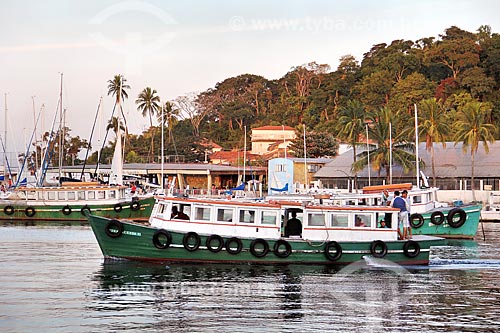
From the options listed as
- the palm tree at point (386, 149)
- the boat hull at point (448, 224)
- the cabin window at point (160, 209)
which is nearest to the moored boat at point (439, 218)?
the boat hull at point (448, 224)

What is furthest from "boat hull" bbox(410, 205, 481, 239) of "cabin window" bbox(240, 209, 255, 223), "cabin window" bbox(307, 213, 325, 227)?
"cabin window" bbox(240, 209, 255, 223)

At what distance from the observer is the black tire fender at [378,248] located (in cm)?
3316

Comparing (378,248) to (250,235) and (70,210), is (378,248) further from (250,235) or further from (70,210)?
(70,210)

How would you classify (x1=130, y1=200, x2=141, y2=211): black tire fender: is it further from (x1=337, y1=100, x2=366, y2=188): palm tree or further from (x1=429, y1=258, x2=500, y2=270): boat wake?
(x1=337, y1=100, x2=366, y2=188): palm tree

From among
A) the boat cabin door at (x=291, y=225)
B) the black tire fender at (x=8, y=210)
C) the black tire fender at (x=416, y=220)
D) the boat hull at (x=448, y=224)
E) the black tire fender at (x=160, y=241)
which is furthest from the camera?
the black tire fender at (x=8, y=210)

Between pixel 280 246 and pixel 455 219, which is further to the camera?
pixel 455 219

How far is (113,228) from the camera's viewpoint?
33125 mm

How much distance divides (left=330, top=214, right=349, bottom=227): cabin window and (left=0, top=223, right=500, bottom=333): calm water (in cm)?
170

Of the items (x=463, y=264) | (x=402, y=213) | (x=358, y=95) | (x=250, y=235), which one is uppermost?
(x=358, y=95)

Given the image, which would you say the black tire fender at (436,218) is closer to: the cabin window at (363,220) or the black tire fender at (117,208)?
the cabin window at (363,220)

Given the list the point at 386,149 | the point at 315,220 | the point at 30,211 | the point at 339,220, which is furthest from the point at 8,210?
the point at 339,220

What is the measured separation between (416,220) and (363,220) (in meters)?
14.5

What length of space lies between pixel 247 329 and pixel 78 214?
4123cm

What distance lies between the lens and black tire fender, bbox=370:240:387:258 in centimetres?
3316
